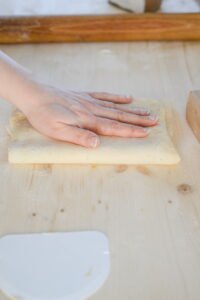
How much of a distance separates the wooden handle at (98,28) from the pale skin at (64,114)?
15.7 inches

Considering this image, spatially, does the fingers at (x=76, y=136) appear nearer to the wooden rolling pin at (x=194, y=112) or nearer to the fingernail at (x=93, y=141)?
the fingernail at (x=93, y=141)

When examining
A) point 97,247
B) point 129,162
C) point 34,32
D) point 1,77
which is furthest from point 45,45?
point 97,247

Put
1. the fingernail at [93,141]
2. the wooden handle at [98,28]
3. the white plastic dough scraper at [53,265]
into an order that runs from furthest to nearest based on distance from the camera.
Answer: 1. the wooden handle at [98,28]
2. the fingernail at [93,141]
3. the white plastic dough scraper at [53,265]

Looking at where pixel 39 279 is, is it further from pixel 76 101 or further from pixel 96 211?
pixel 76 101

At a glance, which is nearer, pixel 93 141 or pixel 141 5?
pixel 93 141

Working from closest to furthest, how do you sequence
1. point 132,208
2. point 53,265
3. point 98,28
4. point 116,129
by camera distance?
point 53,265, point 132,208, point 116,129, point 98,28

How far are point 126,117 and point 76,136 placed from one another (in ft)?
0.39

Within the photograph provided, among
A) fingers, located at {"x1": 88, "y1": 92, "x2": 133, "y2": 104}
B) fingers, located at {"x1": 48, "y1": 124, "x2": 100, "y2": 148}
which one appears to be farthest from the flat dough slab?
fingers, located at {"x1": 88, "y1": 92, "x2": 133, "y2": 104}

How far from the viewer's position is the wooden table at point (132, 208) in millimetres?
638

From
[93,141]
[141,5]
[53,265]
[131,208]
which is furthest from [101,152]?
[141,5]

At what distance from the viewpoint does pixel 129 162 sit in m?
0.83

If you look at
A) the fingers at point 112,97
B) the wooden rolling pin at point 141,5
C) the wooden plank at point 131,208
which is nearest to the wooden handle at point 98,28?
the wooden rolling pin at point 141,5

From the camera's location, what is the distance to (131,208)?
0.75m

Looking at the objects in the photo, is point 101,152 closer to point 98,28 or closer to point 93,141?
point 93,141
